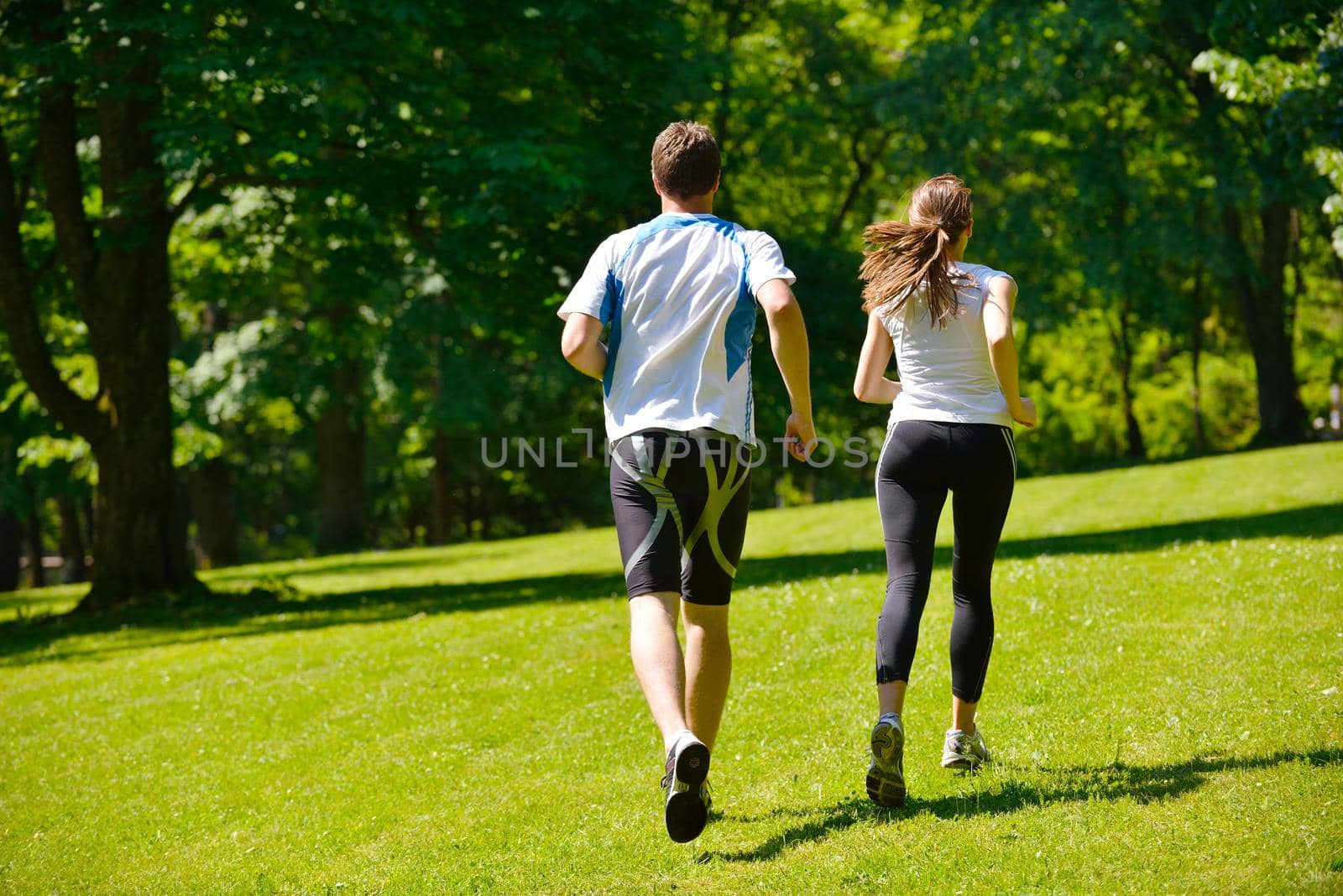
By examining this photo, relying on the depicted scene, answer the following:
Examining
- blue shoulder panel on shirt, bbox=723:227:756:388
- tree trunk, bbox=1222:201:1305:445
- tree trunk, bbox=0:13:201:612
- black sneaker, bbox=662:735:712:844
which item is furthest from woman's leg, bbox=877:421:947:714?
tree trunk, bbox=1222:201:1305:445

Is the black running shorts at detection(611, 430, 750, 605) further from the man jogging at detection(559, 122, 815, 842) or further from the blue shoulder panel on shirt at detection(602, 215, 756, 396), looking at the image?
the blue shoulder panel on shirt at detection(602, 215, 756, 396)

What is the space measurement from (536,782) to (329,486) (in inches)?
943

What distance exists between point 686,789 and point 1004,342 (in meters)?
1.94

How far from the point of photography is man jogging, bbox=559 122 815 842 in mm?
4273

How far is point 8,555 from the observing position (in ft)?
105

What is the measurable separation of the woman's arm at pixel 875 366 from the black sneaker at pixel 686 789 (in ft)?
5.09

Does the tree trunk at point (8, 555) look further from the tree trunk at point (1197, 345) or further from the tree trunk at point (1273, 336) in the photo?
the tree trunk at point (1197, 345)

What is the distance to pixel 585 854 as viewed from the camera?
14.8 ft

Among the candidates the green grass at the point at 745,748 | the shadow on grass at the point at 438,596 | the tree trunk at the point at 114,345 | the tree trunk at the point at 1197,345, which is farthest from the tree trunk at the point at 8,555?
the tree trunk at the point at 1197,345

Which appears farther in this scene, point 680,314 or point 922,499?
point 922,499

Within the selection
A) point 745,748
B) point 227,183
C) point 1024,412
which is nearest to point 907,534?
point 1024,412

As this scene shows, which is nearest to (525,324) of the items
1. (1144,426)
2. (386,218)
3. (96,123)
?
(386,218)

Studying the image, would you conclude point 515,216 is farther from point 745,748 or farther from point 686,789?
point 686,789

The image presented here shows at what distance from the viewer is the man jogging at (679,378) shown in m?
4.27
